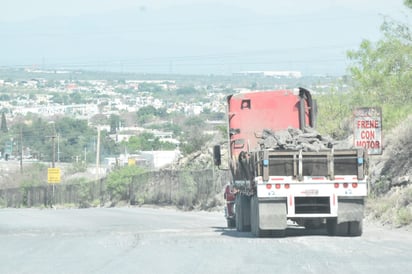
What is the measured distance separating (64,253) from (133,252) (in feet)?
4.23

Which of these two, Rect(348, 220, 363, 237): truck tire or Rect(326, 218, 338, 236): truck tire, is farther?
Rect(326, 218, 338, 236): truck tire

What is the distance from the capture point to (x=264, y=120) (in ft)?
83.1

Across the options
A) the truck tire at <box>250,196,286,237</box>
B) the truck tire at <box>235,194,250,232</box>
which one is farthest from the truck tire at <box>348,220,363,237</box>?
the truck tire at <box>235,194,250,232</box>

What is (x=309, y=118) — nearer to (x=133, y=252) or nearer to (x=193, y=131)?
(x=133, y=252)

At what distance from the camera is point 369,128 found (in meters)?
26.4

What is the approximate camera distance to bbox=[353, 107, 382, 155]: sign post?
1032 inches

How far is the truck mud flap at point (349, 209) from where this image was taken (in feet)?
65.1

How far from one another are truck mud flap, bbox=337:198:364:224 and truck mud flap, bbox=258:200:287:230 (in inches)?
47.1

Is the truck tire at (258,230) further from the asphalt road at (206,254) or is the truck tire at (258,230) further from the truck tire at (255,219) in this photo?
the asphalt road at (206,254)

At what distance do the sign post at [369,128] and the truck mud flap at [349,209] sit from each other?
6.40 meters

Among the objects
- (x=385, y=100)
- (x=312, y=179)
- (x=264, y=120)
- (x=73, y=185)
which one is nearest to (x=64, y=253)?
(x=312, y=179)

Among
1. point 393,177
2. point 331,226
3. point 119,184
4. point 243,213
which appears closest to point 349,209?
point 331,226

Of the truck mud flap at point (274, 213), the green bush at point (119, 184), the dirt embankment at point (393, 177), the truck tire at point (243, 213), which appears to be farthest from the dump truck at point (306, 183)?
the green bush at point (119, 184)

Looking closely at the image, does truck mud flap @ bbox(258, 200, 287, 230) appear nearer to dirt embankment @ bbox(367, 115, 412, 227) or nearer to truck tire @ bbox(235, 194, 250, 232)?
truck tire @ bbox(235, 194, 250, 232)
